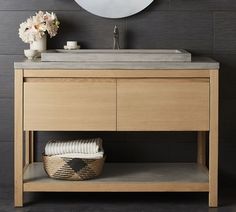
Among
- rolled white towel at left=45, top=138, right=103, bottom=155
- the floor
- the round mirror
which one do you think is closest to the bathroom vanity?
rolled white towel at left=45, top=138, right=103, bottom=155

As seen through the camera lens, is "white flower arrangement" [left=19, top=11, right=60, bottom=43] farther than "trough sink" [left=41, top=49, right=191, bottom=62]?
Yes

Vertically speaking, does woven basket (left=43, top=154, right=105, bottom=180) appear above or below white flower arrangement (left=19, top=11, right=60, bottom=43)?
below

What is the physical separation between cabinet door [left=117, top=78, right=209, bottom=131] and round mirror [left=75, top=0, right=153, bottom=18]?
639mm

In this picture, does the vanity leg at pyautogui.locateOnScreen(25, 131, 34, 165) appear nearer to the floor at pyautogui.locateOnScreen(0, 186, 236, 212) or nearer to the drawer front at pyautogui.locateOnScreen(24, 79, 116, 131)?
the floor at pyautogui.locateOnScreen(0, 186, 236, 212)

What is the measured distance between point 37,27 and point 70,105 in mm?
596

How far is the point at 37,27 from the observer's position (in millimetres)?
3957

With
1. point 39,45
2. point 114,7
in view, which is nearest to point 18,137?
point 39,45

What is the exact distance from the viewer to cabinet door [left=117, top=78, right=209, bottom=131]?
3631 millimetres

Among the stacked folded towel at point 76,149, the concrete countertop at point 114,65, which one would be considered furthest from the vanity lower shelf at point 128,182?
the concrete countertop at point 114,65

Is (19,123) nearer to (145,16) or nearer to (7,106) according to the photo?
(7,106)

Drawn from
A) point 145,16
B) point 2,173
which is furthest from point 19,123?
point 145,16

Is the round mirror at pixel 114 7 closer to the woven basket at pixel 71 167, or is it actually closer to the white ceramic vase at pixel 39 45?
the white ceramic vase at pixel 39 45

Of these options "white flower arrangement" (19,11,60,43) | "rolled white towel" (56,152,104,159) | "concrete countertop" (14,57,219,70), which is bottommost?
"rolled white towel" (56,152,104,159)

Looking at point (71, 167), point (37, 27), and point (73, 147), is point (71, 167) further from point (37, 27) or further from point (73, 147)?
point (37, 27)
